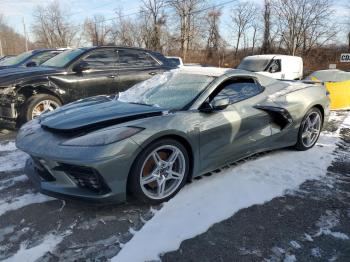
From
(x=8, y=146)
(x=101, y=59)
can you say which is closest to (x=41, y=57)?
(x=101, y=59)

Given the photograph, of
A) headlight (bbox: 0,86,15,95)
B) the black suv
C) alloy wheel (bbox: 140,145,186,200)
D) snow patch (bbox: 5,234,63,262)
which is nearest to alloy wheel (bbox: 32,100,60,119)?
the black suv

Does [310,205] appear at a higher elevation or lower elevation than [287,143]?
lower

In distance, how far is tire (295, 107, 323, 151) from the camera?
464 centimetres

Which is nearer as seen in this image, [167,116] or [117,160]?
[117,160]

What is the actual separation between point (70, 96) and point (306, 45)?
28.3 m

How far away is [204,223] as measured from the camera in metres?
2.80

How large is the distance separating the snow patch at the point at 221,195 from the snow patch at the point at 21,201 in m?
1.20

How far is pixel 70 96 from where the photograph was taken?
20.0ft

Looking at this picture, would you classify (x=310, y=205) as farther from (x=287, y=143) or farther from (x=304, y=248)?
(x=287, y=143)

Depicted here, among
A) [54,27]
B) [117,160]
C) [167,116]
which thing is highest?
[54,27]

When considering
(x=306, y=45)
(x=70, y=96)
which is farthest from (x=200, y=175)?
(x=306, y=45)

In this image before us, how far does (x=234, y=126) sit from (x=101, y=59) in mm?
3963

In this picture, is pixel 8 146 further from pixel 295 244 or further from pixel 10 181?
pixel 295 244

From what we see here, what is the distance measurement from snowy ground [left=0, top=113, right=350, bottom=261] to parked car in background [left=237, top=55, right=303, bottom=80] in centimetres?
780
